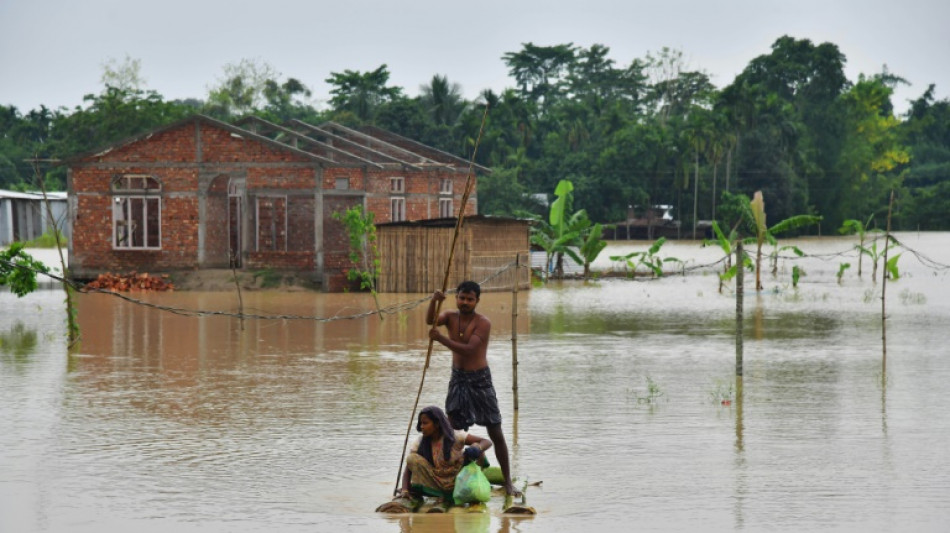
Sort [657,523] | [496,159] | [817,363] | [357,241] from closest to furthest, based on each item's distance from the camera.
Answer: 1. [657,523]
2. [817,363]
3. [357,241]
4. [496,159]

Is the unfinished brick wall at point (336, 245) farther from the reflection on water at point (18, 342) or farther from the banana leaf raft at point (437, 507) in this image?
the banana leaf raft at point (437, 507)

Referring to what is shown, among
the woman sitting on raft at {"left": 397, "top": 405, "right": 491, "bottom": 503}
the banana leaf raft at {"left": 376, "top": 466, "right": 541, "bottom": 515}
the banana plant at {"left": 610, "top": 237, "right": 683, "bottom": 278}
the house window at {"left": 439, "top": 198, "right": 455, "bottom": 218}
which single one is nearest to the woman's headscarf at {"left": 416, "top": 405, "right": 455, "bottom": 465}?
the woman sitting on raft at {"left": 397, "top": 405, "right": 491, "bottom": 503}

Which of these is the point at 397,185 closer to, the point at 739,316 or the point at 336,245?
the point at 336,245

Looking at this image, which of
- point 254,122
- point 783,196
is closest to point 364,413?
point 254,122

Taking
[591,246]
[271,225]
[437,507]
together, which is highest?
[271,225]

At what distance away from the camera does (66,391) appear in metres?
14.8

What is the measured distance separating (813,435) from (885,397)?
2803 mm

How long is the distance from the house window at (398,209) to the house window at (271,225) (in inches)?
173

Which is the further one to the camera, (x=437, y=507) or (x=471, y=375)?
(x=471, y=375)

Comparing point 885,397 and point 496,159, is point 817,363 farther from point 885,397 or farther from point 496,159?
point 496,159

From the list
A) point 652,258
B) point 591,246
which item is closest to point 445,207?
point 652,258

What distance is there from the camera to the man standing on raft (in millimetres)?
9164

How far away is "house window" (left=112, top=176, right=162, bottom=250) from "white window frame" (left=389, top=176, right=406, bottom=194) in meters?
7.36

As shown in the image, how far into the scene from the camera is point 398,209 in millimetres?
37719
